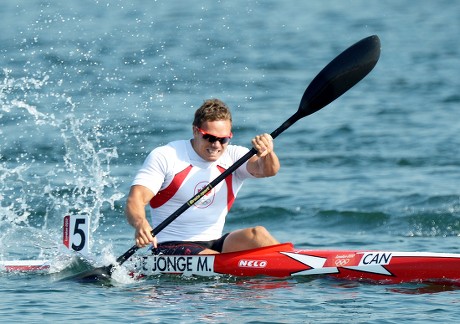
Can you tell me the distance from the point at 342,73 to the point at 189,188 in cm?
154

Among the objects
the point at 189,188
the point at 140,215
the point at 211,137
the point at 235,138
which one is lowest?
the point at 140,215

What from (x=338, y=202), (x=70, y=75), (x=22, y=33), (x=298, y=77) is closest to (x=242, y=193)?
(x=338, y=202)

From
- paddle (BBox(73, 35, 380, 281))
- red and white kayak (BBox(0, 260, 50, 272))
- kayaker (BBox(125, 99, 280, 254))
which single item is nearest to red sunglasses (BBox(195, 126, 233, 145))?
kayaker (BBox(125, 99, 280, 254))

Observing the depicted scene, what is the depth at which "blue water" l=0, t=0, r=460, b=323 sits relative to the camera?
7.81 m

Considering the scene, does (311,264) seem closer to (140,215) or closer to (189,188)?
(189,188)

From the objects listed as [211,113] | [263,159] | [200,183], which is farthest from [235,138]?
[211,113]

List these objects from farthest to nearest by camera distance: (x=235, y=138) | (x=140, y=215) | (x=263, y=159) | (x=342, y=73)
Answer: (x=235, y=138)
(x=342, y=73)
(x=263, y=159)
(x=140, y=215)

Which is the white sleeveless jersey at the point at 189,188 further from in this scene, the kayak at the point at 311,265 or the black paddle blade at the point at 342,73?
the black paddle blade at the point at 342,73

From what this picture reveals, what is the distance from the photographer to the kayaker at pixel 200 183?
8117 mm

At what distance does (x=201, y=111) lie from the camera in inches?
320

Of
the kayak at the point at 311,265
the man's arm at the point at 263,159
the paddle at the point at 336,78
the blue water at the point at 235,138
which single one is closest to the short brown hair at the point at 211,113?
the man's arm at the point at 263,159

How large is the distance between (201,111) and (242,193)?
498 centimetres

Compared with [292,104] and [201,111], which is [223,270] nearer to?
[201,111]

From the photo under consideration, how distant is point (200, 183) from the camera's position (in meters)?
8.34
